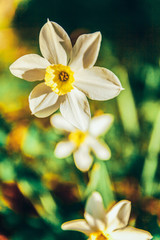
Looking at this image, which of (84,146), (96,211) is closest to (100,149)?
(84,146)

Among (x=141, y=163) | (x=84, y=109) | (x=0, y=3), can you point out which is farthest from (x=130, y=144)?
(x=0, y=3)

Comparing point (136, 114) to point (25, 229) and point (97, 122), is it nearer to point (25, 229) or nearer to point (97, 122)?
point (97, 122)

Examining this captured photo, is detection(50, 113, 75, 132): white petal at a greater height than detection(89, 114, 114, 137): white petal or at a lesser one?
greater

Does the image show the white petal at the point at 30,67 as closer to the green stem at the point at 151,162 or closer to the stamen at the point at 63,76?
the stamen at the point at 63,76

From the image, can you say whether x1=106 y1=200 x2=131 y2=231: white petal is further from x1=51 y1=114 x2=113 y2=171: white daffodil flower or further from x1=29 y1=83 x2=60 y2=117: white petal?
x1=29 y1=83 x2=60 y2=117: white petal

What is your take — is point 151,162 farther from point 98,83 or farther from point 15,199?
point 15,199

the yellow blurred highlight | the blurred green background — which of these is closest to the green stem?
the blurred green background

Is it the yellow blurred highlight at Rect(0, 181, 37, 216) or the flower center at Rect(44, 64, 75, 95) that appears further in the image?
the yellow blurred highlight at Rect(0, 181, 37, 216)
